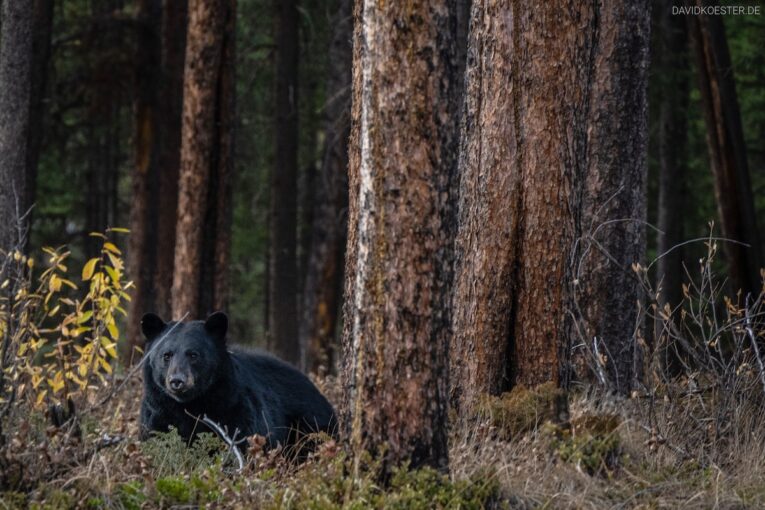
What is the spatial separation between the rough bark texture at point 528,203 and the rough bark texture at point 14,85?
639cm

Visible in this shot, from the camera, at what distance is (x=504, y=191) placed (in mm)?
7430

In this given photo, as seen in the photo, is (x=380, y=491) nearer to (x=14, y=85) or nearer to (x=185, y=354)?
(x=185, y=354)

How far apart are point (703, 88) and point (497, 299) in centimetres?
888

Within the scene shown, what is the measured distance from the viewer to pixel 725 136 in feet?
48.1

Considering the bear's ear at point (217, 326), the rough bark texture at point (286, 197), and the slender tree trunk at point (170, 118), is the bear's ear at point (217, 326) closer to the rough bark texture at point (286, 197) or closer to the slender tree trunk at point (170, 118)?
the slender tree trunk at point (170, 118)

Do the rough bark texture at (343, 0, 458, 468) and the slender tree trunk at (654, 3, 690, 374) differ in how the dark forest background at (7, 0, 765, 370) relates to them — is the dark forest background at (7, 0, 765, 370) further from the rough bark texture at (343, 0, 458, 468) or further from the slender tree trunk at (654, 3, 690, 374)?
the rough bark texture at (343, 0, 458, 468)

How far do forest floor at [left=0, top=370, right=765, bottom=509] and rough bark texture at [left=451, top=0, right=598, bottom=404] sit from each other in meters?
0.44

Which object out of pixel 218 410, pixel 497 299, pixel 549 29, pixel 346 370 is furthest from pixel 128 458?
pixel 549 29

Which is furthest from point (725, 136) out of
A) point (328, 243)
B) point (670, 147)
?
point (328, 243)

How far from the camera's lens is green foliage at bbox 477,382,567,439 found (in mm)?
6664

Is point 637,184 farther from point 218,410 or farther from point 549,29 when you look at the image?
point 218,410

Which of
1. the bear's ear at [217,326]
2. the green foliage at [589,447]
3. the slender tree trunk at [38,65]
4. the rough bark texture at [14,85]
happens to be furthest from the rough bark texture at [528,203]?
the slender tree trunk at [38,65]

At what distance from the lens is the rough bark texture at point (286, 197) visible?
2138 centimetres

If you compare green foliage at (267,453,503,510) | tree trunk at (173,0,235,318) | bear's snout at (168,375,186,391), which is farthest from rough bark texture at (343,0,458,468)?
tree trunk at (173,0,235,318)
